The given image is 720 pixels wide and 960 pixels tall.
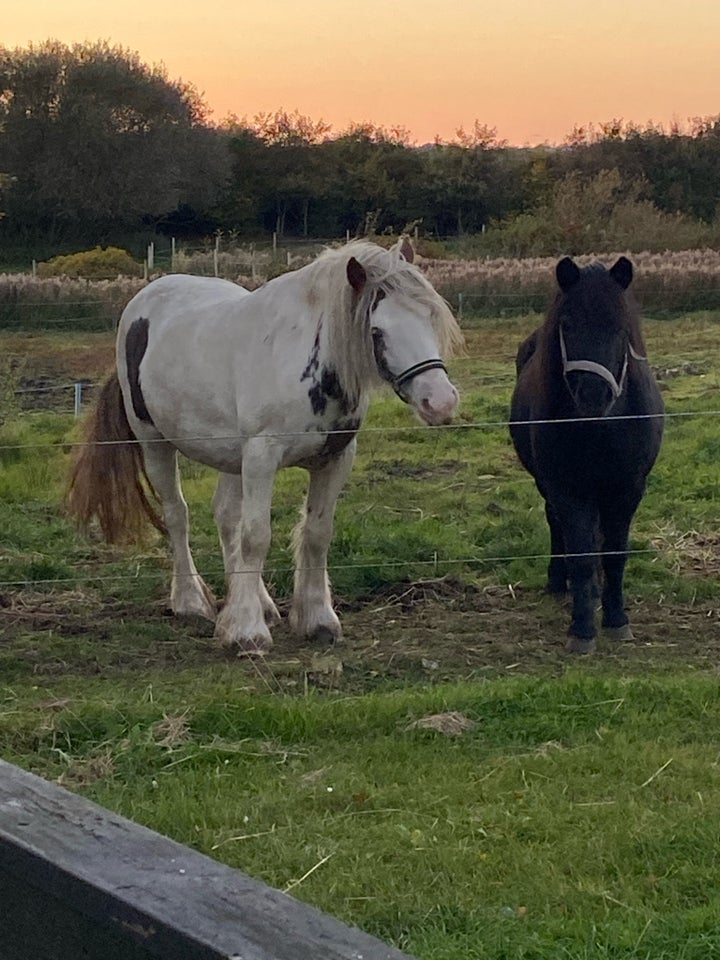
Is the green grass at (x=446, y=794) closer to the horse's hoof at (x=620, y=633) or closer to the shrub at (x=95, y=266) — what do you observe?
the horse's hoof at (x=620, y=633)

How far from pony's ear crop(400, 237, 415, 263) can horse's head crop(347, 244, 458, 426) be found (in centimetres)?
12

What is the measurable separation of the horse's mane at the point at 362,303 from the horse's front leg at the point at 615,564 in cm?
118

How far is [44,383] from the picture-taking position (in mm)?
13508

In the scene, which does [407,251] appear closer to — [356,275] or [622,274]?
[356,275]

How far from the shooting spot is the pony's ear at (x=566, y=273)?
5.14m

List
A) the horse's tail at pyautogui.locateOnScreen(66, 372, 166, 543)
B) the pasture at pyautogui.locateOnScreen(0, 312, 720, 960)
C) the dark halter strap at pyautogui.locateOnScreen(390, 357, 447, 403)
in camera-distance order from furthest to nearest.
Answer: the horse's tail at pyautogui.locateOnScreen(66, 372, 166, 543) → the dark halter strap at pyautogui.locateOnScreen(390, 357, 447, 403) → the pasture at pyautogui.locateOnScreen(0, 312, 720, 960)

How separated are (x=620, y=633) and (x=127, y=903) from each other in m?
4.80

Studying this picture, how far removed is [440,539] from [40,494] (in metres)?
3.04

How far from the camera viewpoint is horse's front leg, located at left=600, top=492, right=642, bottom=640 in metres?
5.68

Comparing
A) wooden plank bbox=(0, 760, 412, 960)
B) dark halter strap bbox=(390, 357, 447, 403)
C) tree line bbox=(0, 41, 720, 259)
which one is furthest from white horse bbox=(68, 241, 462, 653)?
tree line bbox=(0, 41, 720, 259)

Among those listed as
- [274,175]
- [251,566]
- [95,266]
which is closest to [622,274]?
[251,566]

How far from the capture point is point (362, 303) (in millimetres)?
5215

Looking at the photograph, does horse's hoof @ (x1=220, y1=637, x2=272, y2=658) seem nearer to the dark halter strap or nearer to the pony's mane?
the dark halter strap

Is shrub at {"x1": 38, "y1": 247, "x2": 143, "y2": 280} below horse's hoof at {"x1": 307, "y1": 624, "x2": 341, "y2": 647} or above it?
above
